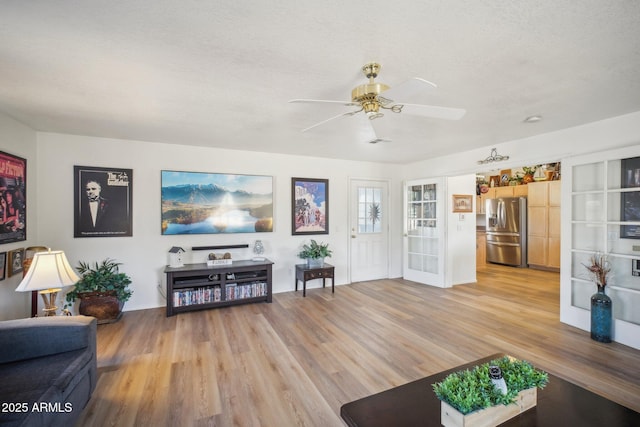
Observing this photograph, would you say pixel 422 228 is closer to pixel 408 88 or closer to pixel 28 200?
pixel 408 88

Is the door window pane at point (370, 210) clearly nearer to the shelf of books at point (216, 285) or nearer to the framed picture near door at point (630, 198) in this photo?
the shelf of books at point (216, 285)

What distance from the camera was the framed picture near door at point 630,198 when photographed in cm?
297

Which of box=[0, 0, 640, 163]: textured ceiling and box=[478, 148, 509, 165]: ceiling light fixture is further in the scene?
box=[478, 148, 509, 165]: ceiling light fixture

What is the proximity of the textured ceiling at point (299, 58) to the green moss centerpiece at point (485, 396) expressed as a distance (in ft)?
5.92

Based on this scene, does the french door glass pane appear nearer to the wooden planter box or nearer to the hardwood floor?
the hardwood floor

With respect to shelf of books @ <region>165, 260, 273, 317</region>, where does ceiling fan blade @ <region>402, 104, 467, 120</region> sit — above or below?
above

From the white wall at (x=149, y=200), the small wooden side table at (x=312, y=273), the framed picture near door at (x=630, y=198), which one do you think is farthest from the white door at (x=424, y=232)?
the framed picture near door at (x=630, y=198)

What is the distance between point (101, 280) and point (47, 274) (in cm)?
160

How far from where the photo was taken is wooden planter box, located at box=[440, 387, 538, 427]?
1.23 m

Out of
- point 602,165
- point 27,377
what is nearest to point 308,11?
point 27,377

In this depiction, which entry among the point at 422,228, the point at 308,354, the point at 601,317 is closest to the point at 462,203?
the point at 422,228

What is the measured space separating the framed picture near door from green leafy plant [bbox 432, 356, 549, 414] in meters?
2.71

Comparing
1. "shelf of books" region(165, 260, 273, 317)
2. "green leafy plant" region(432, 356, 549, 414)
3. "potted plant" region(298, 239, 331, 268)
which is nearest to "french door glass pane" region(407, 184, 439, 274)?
"potted plant" region(298, 239, 331, 268)

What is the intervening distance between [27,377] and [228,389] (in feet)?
3.98
